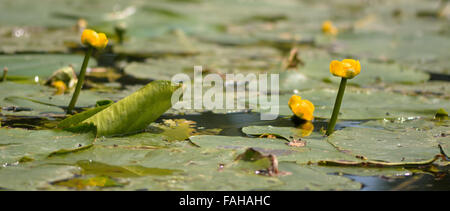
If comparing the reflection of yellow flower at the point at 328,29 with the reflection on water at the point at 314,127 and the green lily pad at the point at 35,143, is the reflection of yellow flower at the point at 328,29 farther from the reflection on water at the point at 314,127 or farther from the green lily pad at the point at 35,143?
the green lily pad at the point at 35,143

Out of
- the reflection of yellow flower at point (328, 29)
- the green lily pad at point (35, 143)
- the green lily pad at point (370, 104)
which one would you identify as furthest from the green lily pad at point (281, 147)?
the reflection of yellow flower at point (328, 29)

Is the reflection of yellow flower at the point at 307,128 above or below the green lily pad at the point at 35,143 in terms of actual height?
below

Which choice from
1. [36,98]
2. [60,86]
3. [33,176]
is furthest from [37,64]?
[33,176]

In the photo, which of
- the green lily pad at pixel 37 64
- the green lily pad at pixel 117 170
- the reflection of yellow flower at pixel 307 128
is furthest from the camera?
the green lily pad at pixel 37 64

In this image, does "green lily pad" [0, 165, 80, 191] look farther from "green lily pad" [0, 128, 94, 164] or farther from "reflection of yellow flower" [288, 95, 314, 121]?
"reflection of yellow flower" [288, 95, 314, 121]

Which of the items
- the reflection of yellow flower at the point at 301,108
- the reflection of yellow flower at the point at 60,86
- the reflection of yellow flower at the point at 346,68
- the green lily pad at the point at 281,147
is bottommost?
the green lily pad at the point at 281,147
